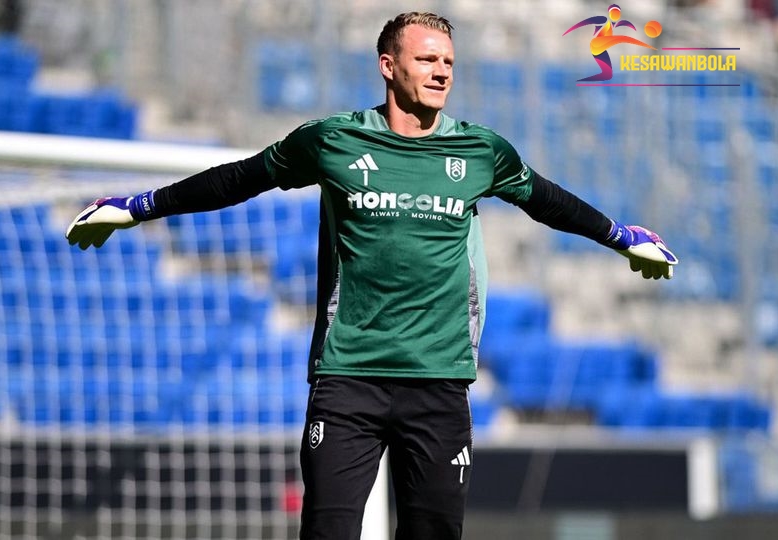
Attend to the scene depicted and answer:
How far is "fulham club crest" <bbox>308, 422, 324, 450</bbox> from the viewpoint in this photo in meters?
3.29

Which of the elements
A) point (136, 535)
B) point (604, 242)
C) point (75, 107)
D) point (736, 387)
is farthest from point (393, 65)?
point (736, 387)

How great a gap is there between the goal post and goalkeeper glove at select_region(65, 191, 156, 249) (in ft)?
7.66

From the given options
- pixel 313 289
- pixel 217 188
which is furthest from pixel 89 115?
pixel 217 188

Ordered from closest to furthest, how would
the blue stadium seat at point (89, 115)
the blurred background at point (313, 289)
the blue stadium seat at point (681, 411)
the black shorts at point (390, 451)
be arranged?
the black shorts at point (390, 451), the blurred background at point (313, 289), the blue stadium seat at point (89, 115), the blue stadium seat at point (681, 411)

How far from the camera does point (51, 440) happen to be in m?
7.34

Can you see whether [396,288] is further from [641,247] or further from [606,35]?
[606,35]

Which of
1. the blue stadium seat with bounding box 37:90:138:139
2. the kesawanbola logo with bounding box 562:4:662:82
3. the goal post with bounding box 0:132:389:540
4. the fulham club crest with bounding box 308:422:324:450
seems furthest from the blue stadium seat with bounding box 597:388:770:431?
the fulham club crest with bounding box 308:422:324:450

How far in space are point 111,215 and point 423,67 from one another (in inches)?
36.4

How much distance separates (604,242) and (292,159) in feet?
2.98

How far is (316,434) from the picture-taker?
130 inches

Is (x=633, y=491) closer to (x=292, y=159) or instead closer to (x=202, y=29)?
(x=202, y=29)

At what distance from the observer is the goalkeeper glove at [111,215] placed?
350 centimetres

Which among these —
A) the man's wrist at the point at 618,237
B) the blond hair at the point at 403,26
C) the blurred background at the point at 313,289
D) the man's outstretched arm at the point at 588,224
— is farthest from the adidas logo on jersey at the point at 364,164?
the blurred background at the point at 313,289

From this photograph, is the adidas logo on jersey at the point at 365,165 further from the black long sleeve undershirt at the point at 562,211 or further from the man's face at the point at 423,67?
the black long sleeve undershirt at the point at 562,211
